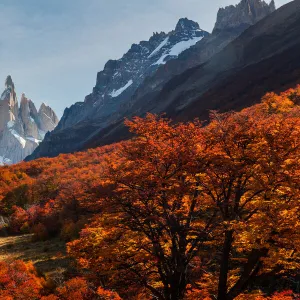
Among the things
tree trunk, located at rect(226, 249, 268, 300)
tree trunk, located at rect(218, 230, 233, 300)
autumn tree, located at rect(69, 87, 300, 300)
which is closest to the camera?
autumn tree, located at rect(69, 87, 300, 300)

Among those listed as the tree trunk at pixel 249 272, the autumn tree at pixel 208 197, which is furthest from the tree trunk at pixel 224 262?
the tree trunk at pixel 249 272

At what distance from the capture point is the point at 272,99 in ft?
187

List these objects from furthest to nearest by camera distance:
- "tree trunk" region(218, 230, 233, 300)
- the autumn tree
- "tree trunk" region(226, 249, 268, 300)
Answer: "tree trunk" region(218, 230, 233, 300), "tree trunk" region(226, 249, 268, 300), the autumn tree

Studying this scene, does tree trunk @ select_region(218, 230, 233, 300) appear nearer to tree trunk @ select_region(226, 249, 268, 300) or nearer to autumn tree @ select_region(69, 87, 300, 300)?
autumn tree @ select_region(69, 87, 300, 300)

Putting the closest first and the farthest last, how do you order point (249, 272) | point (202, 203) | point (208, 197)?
point (249, 272), point (208, 197), point (202, 203)

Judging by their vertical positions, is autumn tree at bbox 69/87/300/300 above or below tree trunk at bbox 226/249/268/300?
above

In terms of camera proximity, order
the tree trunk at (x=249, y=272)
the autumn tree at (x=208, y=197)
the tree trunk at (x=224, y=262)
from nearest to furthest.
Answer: the autumn tree at (x=208, y=197)
the tree trunk at (x=249, y=272)
the tree trunk at (x=224, y=262)

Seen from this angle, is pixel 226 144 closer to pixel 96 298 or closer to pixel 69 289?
pixel 96 298

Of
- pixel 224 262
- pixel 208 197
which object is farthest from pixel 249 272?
pixel 208 197

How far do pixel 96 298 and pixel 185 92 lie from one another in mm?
121764

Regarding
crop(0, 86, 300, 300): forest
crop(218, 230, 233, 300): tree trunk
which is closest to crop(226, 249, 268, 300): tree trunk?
crop(0, 86, 300, 300): forest

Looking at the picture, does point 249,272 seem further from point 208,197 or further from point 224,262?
point 208,197

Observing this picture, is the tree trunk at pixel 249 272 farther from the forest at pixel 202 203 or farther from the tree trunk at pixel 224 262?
the tree trunk at pixel 224 262

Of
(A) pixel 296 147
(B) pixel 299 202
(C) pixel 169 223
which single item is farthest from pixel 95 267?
(A) pixel 296 147
